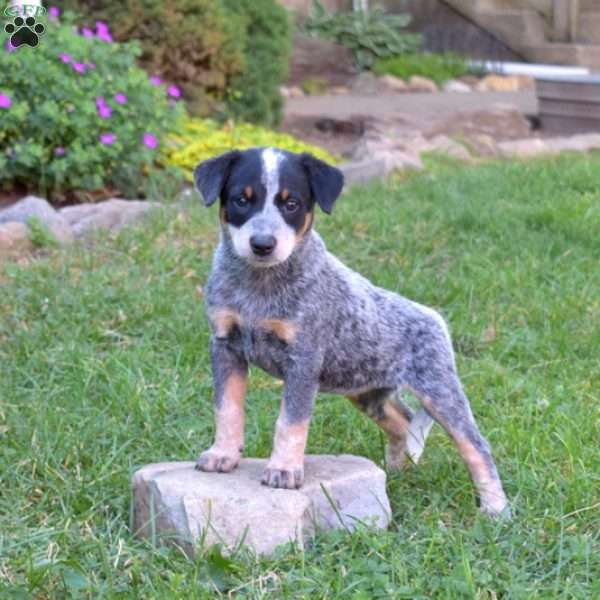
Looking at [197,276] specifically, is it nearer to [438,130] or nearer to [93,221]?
[93,221]

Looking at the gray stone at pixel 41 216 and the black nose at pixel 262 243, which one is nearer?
the black nose at pixel 262 243

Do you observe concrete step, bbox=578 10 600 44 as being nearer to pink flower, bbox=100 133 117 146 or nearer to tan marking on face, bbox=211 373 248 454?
pink flower, bbox=100 133 117 146

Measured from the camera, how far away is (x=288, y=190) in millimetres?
3520

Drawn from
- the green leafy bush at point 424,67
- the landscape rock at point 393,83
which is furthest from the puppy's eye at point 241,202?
the green leafy bush at point 424,67

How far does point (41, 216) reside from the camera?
6883mm

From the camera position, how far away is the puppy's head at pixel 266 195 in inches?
135

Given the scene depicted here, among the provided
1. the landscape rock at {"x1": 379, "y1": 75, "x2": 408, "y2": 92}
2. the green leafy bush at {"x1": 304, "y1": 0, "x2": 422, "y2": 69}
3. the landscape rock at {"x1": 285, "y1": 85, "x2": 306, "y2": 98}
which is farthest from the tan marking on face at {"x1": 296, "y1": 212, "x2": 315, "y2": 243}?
the green leafy bush at {"x1": 304, "y1": 0, "x2": 422, "y2": 69}

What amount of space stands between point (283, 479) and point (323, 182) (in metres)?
0.96

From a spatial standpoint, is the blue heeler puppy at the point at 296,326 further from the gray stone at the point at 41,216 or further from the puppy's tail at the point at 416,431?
the gray stone at the point at 41,216

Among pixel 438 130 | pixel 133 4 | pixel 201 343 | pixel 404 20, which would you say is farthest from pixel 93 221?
pixel 404 20

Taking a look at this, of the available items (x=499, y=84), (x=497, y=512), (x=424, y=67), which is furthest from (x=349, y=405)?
(x=424, y=67)

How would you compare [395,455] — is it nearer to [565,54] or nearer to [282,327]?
[282,327]

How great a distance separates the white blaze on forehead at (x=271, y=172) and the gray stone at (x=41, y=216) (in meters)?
3.40

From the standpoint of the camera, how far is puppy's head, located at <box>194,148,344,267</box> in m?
3.44
